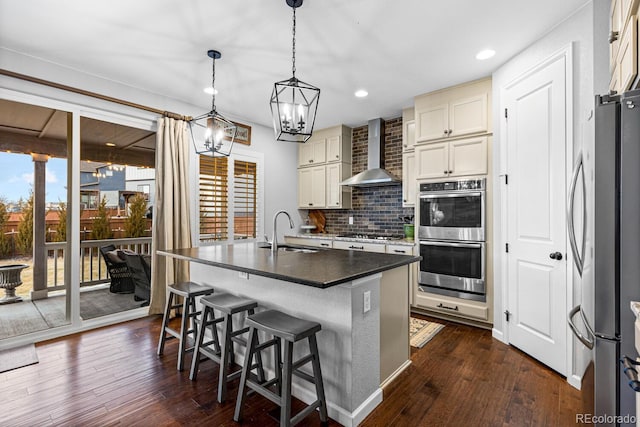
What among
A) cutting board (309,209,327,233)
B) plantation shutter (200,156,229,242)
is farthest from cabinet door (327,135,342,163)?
plantation shutter (200,156,229,242)

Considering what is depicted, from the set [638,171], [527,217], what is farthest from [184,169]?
[638,171]

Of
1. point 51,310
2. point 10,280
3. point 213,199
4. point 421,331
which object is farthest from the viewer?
point 213,199

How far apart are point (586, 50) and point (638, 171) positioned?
1544 millimetres

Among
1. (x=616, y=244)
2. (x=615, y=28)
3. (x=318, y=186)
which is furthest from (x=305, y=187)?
(x=616, y=244)

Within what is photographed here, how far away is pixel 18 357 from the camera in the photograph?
2635mm

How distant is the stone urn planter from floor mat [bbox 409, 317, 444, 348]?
511 cm

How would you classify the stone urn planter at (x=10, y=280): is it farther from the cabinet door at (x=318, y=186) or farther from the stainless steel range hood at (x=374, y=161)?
the stainless steel range hood at (x=374, y=161)

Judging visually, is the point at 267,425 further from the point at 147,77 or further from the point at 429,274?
the point at 147,77

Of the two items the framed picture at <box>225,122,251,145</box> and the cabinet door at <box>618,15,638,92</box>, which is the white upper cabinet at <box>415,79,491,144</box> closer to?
the cabinet door at <box>618,15,638,92</box>

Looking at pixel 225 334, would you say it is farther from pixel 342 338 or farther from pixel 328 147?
pixel 328 147

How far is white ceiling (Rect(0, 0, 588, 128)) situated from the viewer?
7.24 feet

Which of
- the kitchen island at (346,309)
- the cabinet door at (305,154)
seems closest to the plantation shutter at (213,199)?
the cabinet door at (305,154)

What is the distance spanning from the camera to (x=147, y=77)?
3.32 m

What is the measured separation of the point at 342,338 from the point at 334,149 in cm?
371
